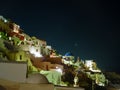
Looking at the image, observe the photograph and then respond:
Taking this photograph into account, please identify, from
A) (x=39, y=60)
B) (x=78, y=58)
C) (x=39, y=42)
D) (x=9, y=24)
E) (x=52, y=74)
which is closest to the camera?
(x=52, y=74)

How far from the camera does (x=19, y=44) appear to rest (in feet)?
135

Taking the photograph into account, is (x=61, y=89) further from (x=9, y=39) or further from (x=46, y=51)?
(x=46, y=51)

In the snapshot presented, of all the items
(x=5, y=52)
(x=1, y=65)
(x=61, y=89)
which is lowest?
(x=61, y=89)

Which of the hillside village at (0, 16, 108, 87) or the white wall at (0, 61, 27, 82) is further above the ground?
the hillside village at (0, 16, 108, 87)

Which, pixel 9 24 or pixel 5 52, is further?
pixel 9 24

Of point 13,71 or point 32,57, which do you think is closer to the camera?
point 13,71

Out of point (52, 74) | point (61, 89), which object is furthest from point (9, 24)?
point (61, 89)

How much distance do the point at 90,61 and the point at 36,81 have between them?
163 feet

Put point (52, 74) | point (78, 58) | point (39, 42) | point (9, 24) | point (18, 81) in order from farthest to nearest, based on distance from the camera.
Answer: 1. point (78, 58)
2. point (39, 42)
3. point (9, 24)
4. point (52, 74)
5. point (18, 81)

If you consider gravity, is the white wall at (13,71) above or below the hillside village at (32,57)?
below

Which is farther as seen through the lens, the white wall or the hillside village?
the hillside village

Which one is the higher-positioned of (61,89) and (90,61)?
(90,61)

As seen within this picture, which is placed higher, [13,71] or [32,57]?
[32,57]

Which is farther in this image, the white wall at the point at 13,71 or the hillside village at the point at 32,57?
the hillside village at the point at 32,57
